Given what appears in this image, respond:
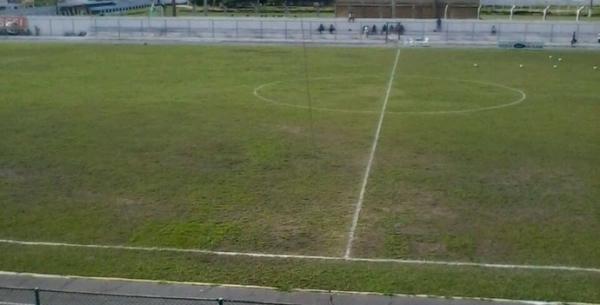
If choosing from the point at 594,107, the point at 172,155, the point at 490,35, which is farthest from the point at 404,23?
the point at 172,155

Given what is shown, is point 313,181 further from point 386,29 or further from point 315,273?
point 386,29

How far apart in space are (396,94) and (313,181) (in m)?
18.3

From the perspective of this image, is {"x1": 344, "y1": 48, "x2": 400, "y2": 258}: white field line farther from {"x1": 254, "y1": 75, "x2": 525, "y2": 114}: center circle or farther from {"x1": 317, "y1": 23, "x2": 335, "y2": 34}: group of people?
{"x1": 317, "y1": 23, "x2": 335, "y2": 34}: group of people

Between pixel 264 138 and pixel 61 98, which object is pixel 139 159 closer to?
pixel 264 138

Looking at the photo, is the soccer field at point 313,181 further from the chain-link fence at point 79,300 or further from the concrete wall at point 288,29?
the concrete wall at point 288,29

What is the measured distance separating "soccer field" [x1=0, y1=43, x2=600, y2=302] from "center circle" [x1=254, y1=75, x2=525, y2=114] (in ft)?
0.64

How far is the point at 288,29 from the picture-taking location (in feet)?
250

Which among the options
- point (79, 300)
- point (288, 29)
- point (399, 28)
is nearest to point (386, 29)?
point (399, 28)

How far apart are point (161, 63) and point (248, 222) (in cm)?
3777

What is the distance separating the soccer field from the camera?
1728 centimetres

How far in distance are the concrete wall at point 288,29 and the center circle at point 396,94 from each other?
2748 cm

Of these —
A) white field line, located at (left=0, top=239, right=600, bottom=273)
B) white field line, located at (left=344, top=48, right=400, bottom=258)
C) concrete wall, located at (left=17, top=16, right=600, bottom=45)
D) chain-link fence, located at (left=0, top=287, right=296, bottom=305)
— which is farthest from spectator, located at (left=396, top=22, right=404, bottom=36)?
chain-link fence, located at (left=0, top=287, right=296, bottom=305)

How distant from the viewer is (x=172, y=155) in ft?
91.1

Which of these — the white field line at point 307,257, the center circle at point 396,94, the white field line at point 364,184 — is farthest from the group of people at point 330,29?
the white field line at point 307,257
